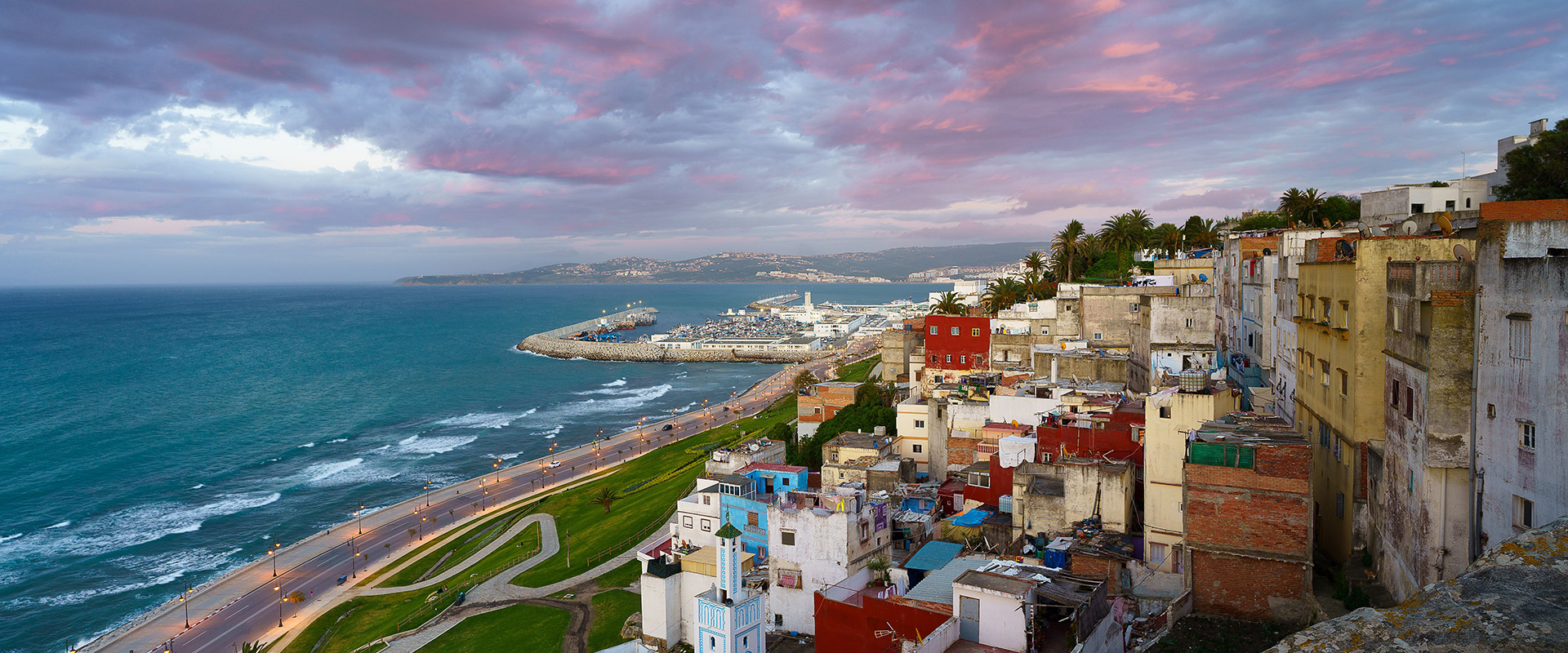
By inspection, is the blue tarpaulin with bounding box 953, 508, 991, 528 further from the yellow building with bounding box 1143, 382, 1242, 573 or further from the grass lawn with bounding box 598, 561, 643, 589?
the grass lawn with bounding box 598, 561, 643, 589

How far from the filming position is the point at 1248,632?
54.9 feet

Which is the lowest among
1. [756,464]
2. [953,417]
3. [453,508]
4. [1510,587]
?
[453,508]

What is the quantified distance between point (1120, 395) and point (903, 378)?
941 inches

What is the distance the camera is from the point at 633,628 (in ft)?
101

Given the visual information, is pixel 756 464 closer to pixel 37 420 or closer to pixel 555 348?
pixel 37 420

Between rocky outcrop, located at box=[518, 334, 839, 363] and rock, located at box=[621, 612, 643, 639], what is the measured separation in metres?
111

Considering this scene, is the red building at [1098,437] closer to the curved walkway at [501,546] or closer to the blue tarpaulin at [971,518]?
the blue tarpaulin at [971,518]

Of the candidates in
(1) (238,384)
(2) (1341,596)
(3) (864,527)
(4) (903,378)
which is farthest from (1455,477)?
(1) (238,384)

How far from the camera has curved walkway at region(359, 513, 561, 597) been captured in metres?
44.0

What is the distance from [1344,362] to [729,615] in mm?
17946

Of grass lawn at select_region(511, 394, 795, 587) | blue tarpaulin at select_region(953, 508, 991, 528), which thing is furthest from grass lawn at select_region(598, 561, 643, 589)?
blue tarpaulin at select_region(953, 508, 991, 528)

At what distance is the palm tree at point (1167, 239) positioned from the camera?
2485 inches

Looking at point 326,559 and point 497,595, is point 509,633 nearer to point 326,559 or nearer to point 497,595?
point 497,595

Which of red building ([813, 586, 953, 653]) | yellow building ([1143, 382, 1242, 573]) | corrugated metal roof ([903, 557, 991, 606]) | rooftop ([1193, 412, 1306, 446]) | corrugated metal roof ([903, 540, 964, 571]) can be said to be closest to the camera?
rooftop ([1193, 412, 1306, 446])
